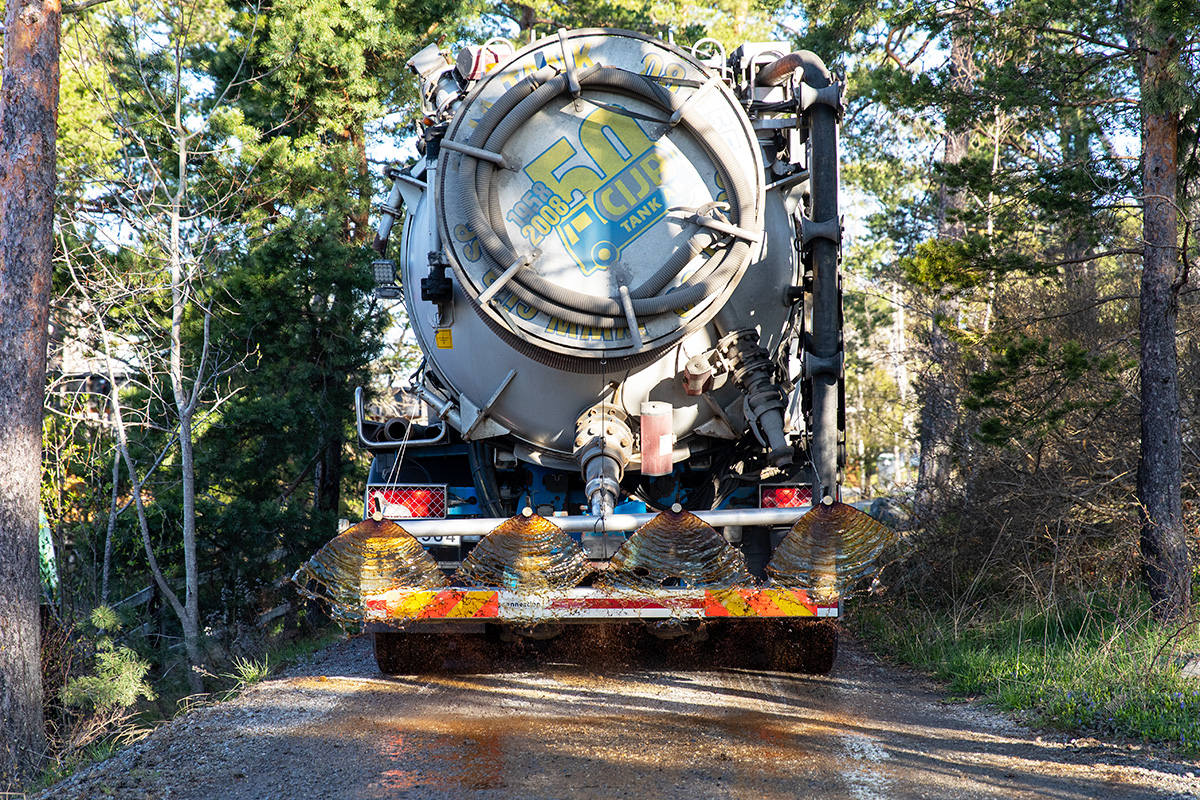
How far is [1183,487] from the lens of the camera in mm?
7074

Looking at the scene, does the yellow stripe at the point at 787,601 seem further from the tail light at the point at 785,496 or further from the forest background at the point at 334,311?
the forest background at the point at 334,311

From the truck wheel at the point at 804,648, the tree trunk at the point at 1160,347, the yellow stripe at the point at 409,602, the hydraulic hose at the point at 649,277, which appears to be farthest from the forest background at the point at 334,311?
the yellow stripe at the point at 409,602

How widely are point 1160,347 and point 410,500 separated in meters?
5.10

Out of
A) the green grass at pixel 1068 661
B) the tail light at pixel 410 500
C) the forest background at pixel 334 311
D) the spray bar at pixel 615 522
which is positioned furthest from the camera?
the forest background at pixel 334 311

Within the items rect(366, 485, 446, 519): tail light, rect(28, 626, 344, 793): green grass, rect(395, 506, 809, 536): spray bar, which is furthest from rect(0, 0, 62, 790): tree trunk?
rect(395, 506, 809, 536): spray bar

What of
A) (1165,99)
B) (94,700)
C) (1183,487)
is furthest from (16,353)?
(1183,487)

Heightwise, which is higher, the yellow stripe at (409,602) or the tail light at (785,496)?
the tail light at (785,496)

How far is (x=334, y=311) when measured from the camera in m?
10.5

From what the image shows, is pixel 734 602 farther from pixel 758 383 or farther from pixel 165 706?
pixel 165 706

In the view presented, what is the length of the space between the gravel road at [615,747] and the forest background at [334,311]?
55.0 inches

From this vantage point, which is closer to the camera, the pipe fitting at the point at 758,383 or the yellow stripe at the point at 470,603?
the yellow stripe at the point at 470,603

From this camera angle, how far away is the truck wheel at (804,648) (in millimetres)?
5684

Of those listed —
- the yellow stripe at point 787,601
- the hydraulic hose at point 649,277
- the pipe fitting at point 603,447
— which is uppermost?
the hydraulic hose at point 649,277

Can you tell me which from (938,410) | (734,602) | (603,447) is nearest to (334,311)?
(603,447)
